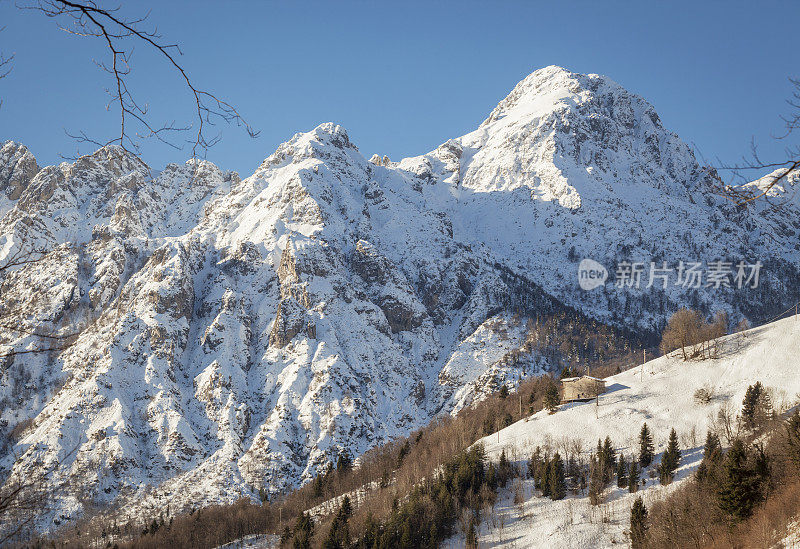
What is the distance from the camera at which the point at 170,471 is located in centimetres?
15812

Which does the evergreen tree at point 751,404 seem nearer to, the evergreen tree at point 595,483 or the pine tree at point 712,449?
the pine tree at point 712,449

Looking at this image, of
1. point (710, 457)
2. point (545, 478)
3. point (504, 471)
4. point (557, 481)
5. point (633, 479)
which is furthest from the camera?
point (504, 471)

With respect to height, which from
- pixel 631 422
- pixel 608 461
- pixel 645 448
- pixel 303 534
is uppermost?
pixel 631 422

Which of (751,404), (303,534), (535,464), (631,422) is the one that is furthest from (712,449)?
(303,534)

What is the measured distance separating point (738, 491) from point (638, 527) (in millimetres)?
15658

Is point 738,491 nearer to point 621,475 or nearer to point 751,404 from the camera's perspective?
point 621,475

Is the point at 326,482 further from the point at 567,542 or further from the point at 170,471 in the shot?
the point at 567,542

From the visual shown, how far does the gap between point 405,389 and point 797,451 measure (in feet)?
527

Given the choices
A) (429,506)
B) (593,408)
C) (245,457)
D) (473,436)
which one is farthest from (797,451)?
(245,457)

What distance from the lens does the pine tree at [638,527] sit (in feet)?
166

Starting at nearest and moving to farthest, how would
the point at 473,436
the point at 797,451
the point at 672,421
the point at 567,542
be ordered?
the point at 797,451
the point at 567,542
the point at 672,421
the point at 473,436

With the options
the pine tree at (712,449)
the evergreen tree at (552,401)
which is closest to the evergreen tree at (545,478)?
the pine tree at (712,449)

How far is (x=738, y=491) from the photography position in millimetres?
39812

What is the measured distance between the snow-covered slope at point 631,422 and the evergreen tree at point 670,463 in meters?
0.92
